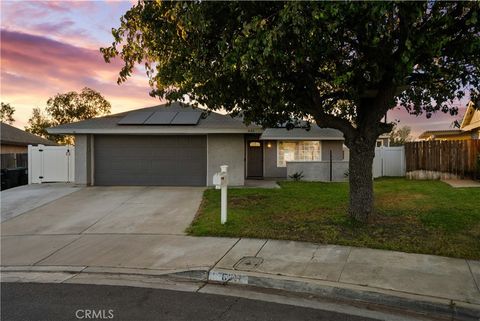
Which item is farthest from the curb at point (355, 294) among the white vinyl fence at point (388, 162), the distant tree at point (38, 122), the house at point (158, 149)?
the distant tree at point (38, 122)

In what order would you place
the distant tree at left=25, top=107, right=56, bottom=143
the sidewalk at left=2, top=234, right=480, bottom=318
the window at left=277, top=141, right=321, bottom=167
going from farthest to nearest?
the distant tree at left=25, top=107, right=56, bottom=143 → the window at left=277, top=141, right=321, bottom=167 → the sidewalk at left=2, top=234, right=480, bottom=318

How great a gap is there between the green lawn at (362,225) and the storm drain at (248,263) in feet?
4.58

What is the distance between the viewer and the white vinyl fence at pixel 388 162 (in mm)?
21406

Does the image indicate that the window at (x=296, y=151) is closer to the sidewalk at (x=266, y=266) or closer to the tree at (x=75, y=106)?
the sidewalk at (x=266, y=266)

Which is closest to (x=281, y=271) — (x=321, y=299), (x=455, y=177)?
(x=321, y=299)

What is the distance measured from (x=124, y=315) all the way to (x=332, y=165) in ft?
53.3

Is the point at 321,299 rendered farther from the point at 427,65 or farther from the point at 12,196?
the point at 12,196

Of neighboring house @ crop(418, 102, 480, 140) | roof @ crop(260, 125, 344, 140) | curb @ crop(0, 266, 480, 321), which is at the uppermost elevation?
neighboring house @ crop(418, 102, 480, 140)

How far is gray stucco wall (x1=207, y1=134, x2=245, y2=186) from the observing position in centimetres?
1633

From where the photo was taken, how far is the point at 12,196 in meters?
14.4

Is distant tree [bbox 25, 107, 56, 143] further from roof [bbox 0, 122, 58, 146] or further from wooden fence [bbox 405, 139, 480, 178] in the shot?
wooden fence [bbox 405, 139, 480, 178]

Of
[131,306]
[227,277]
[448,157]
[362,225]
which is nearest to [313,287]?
[227,277]

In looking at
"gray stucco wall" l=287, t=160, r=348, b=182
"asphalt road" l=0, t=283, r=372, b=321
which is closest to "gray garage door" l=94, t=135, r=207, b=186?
"gray stucco wall" l=287, t=160, r=348, b=182

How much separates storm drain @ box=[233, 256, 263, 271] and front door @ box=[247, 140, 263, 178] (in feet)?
51.5
